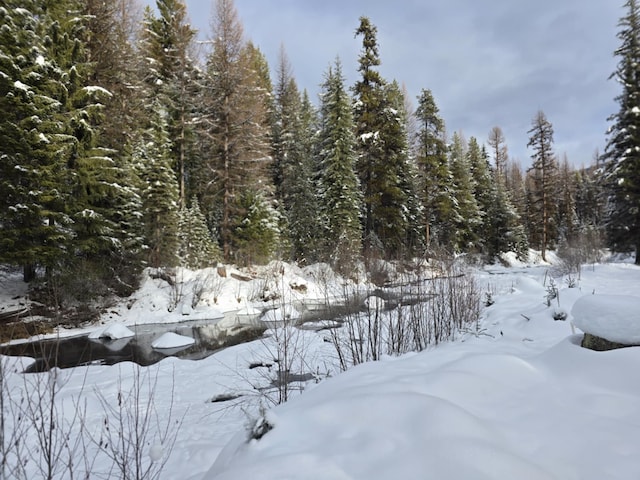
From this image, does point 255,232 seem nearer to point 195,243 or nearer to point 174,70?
point 195,243

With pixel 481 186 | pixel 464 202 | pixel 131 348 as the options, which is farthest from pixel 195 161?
pixel 481 186

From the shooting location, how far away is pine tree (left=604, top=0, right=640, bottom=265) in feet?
55.8

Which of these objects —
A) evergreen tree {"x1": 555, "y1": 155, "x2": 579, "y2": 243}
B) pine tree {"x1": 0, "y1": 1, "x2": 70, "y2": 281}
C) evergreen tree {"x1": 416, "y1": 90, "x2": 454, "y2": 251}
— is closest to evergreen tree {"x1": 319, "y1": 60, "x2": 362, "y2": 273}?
evergreen tree {"x1": 416, "y1": 90, "x2": 454, "y2": 251}

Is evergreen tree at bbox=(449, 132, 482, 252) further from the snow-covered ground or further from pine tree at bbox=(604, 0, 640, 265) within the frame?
the snow-covered ground

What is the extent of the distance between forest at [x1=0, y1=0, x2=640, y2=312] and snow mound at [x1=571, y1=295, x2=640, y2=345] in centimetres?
324

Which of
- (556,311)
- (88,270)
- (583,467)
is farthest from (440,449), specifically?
(88,270)

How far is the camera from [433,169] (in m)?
24.8

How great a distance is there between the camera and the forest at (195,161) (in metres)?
11.6

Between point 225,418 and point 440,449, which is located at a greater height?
point 440,449

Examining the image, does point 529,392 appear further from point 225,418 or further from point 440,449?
point 225,418

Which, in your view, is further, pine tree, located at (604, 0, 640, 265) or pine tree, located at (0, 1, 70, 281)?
pine tree, located at (604, 0, 640, 265)

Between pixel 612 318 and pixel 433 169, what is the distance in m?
22.8

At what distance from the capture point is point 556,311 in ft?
20.5

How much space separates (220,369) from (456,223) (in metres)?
25.5
